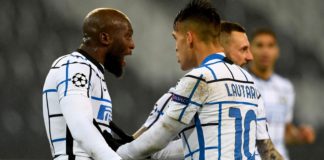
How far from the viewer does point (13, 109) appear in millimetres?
8031

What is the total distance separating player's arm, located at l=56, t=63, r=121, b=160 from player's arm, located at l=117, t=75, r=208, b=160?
0.19 meters

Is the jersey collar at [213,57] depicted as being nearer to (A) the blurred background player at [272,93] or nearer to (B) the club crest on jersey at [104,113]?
(B) the club crest on jersey at [104,113]

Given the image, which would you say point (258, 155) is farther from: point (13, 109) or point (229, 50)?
point (13, 109)

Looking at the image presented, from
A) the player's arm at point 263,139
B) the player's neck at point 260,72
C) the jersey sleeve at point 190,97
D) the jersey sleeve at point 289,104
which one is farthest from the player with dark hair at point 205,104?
the jersey sleeve at point 289,104

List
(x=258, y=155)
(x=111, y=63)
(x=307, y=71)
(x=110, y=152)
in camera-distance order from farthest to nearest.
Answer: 1. (x=307, y=71)
2. (x=258, y=155)
3. (x=111, y=63)
4. (x=110, y=152)

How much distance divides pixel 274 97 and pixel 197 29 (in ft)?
12.0

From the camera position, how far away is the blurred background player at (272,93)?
7.65m

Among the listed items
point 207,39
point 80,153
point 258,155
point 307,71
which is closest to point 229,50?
point 258,155

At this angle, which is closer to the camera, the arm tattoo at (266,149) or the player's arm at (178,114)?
the player's arm at (178,114)

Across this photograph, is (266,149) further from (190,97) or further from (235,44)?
(190,97)

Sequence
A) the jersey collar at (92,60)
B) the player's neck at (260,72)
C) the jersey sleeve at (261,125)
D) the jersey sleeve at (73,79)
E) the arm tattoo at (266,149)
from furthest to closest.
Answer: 1. the player's neck at (260,72)
2. the arm tattoo at (266,149)
3. the jersey sleeve at (261,125)
4. the jersey collar at (92,60)
5. the jersey sleeve at (73,79)

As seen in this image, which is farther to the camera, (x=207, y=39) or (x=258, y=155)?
(x=258, y=155)

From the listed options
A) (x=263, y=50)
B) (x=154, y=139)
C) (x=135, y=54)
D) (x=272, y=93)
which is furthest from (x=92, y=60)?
(x=135, y=54)

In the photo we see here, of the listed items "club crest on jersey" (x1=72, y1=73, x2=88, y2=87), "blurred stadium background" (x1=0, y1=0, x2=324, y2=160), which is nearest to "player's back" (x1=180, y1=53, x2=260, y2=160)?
"club crest on jersey" (x1=72, y1=73, x2=88, y2=87)
